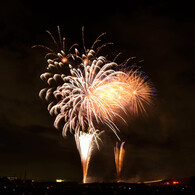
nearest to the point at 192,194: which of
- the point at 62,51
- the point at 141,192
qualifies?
the point at 141,192

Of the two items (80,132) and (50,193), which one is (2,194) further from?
(80,132)

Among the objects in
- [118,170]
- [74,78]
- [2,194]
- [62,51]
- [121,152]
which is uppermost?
[62,51]

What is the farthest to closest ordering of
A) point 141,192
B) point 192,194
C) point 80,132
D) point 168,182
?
point 168,182, point 80,132, point 192,194, point 141,192

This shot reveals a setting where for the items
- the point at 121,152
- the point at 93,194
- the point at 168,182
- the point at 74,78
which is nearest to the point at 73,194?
the point at 93,194

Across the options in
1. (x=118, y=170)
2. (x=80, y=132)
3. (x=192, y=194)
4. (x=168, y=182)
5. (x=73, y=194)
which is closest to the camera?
(x=73, y=194)

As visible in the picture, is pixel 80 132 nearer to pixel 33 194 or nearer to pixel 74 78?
pixel 74 78

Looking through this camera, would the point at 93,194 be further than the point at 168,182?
No

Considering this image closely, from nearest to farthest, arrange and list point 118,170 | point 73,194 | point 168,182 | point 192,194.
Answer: point 73,194, point 192,194, point 118,170, point 168,182

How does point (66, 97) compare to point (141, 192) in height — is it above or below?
above

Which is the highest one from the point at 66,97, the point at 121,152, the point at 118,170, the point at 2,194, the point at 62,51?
the point at 62,51
